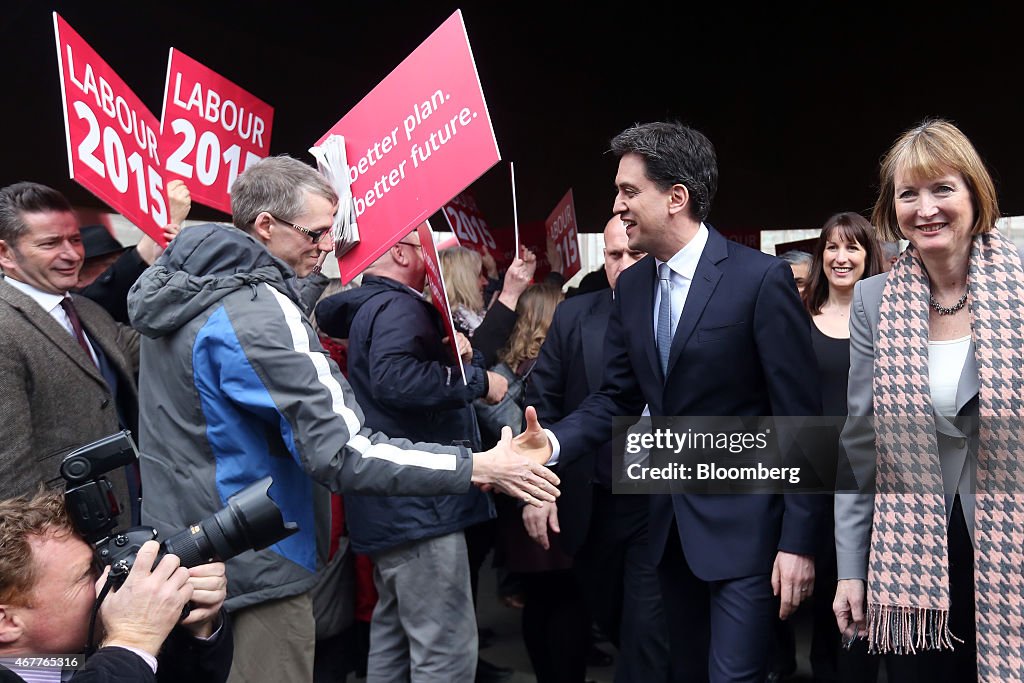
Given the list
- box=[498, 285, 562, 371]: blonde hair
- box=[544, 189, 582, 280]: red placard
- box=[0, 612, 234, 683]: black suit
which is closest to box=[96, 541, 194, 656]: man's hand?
box=[0, 612, 234, 683]: black suit

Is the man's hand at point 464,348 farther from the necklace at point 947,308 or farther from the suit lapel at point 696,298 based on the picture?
the necklace at point 947,308

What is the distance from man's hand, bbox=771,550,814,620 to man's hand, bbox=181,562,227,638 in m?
1.50

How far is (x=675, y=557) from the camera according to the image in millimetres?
3018

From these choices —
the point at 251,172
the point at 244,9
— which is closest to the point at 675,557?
the point at 251,172

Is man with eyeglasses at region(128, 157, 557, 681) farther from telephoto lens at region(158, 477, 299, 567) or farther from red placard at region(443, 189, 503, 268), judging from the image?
red placard at region(443, 189, 503, 268)

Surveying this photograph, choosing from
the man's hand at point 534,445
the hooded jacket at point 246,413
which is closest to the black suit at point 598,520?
the man's hand at point 534,445

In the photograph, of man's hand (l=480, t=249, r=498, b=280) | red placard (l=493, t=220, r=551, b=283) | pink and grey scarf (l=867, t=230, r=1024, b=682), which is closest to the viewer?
pink and grey scarf (l=867, t=230, r=1024, b=682)

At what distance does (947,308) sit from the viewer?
2514 millimetres

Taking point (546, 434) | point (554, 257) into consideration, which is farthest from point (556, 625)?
point (554, 257)

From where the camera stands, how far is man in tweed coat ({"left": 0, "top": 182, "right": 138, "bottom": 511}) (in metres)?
3.06

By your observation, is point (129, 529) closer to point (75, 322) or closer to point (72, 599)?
point (72, 599)

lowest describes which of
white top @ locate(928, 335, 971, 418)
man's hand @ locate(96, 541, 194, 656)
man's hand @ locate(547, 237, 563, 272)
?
man's hand @ locate(96, 541, 194, 656)

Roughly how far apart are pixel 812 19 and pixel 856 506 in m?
6.22

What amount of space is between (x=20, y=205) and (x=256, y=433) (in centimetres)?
156
